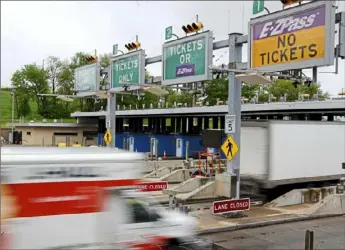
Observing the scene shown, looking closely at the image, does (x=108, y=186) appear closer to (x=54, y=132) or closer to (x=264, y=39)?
(x=264, y=39)

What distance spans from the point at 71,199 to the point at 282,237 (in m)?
7.88

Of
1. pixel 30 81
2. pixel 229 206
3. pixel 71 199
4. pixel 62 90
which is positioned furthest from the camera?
pixel 30 81

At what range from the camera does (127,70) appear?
72.2ft

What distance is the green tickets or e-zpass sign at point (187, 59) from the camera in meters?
16.1

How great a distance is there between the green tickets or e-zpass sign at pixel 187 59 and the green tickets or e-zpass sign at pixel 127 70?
256cm

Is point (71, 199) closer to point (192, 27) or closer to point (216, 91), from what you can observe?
point (192, 27)

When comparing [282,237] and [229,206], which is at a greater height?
[229,206]

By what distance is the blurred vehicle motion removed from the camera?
5.91m

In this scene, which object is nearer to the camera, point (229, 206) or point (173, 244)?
point (173, 244)

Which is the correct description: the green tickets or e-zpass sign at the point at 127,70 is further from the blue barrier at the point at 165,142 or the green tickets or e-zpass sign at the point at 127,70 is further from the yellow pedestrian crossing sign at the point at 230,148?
the blue barrier at the point at 165,142

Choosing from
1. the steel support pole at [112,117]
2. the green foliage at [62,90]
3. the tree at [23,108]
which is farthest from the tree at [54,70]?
the steel support pole at [112,117]

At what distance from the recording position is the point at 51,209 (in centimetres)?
612

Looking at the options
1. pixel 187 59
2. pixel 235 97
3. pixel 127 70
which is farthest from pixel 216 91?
pixel 235 97

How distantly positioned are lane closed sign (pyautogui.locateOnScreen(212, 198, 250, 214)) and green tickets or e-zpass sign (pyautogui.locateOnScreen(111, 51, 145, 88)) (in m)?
8.52
